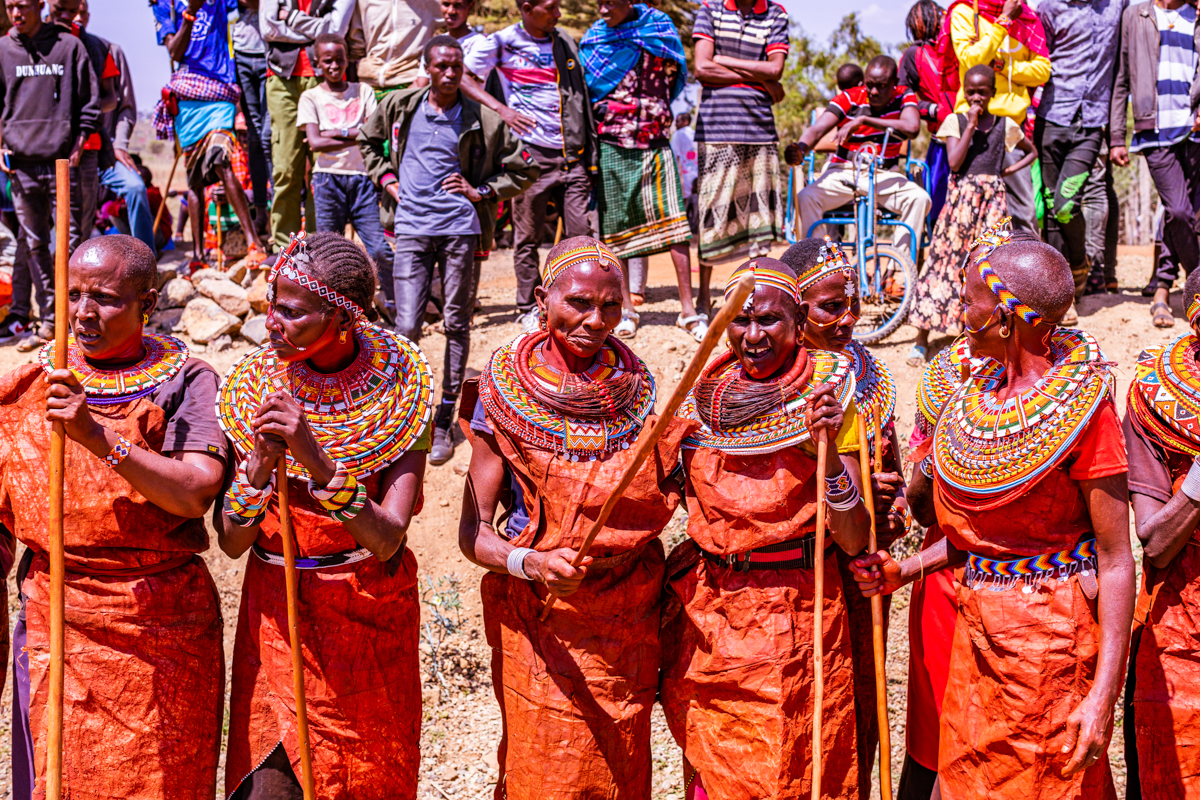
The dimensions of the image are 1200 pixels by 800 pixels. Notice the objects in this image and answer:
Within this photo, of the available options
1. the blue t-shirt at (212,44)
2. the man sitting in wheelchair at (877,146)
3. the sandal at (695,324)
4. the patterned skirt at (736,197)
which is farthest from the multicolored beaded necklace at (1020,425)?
the blue t-shirt at (212,44)

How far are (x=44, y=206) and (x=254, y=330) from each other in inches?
70.3

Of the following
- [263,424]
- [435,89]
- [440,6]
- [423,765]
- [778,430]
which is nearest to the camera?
[263,424]

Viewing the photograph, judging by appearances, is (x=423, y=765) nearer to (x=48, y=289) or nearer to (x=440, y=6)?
(x=48, y=289)

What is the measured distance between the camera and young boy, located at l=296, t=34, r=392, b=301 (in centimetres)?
783

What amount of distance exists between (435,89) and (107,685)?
4814 millimetres

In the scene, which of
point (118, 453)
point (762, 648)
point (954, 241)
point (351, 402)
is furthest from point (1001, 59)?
point (118, 453)

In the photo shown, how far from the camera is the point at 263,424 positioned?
2.89 meters

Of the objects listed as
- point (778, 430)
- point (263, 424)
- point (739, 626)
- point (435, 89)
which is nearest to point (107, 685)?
point (263, 424)

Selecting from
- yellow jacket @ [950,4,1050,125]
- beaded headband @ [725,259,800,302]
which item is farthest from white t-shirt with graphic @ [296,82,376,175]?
beaded headband @ [725,259,800,302]

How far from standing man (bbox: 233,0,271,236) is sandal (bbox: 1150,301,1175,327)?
7.42 m

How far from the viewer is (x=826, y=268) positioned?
3676 mm

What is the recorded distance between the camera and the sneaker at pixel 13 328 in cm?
868

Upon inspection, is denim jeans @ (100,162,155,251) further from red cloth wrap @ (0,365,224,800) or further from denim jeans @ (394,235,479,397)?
red cloth wrap @ (0,365,224,800)

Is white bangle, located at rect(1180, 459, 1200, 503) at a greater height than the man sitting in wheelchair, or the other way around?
the man sitting in wheelchair
